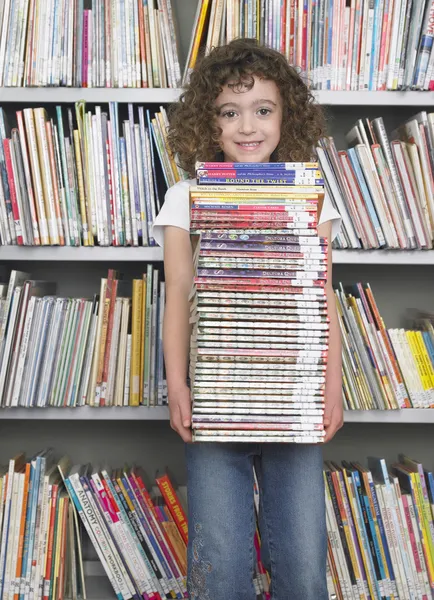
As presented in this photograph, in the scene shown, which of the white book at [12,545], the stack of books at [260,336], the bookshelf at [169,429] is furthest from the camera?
the bookshelf at [169,429]

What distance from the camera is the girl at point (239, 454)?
45.5 inches

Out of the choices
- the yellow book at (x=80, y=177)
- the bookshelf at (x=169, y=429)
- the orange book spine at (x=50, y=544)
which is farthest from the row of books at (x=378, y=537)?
the yellow book at (x=80, y=177)

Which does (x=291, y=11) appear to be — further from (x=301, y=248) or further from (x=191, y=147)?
(x=301, y=248)

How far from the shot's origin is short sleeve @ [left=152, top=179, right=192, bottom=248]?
4.32ft

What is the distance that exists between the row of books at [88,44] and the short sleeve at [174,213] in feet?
1.42

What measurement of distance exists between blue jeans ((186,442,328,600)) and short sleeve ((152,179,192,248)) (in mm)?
435

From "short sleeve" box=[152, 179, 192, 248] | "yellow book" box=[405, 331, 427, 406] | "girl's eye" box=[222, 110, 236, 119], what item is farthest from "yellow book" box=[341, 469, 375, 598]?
"girl's eye" box=[222, 110, 236, 119]

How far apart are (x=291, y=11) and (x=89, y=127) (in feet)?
1.89

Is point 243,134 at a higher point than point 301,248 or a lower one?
higher

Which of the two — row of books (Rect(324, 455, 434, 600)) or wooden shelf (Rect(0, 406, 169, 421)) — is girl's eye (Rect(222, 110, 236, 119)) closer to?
wooden shelf (Rect(0, 406, 169, 421))

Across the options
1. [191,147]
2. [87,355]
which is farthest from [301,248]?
[87,355]

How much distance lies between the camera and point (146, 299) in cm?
164

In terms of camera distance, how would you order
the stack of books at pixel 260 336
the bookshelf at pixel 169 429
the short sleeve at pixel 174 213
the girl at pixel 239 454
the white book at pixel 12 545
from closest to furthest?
the stack of books at pixel 260 336 < the girl at pixel 239 454 < the short sleeve at pixel 174 213 < the white book at pixel 12 545 < the bookshelf at pixel 169 429

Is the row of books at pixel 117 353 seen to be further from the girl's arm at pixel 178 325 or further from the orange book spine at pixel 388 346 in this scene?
the girl's arm at pixel 178 325
